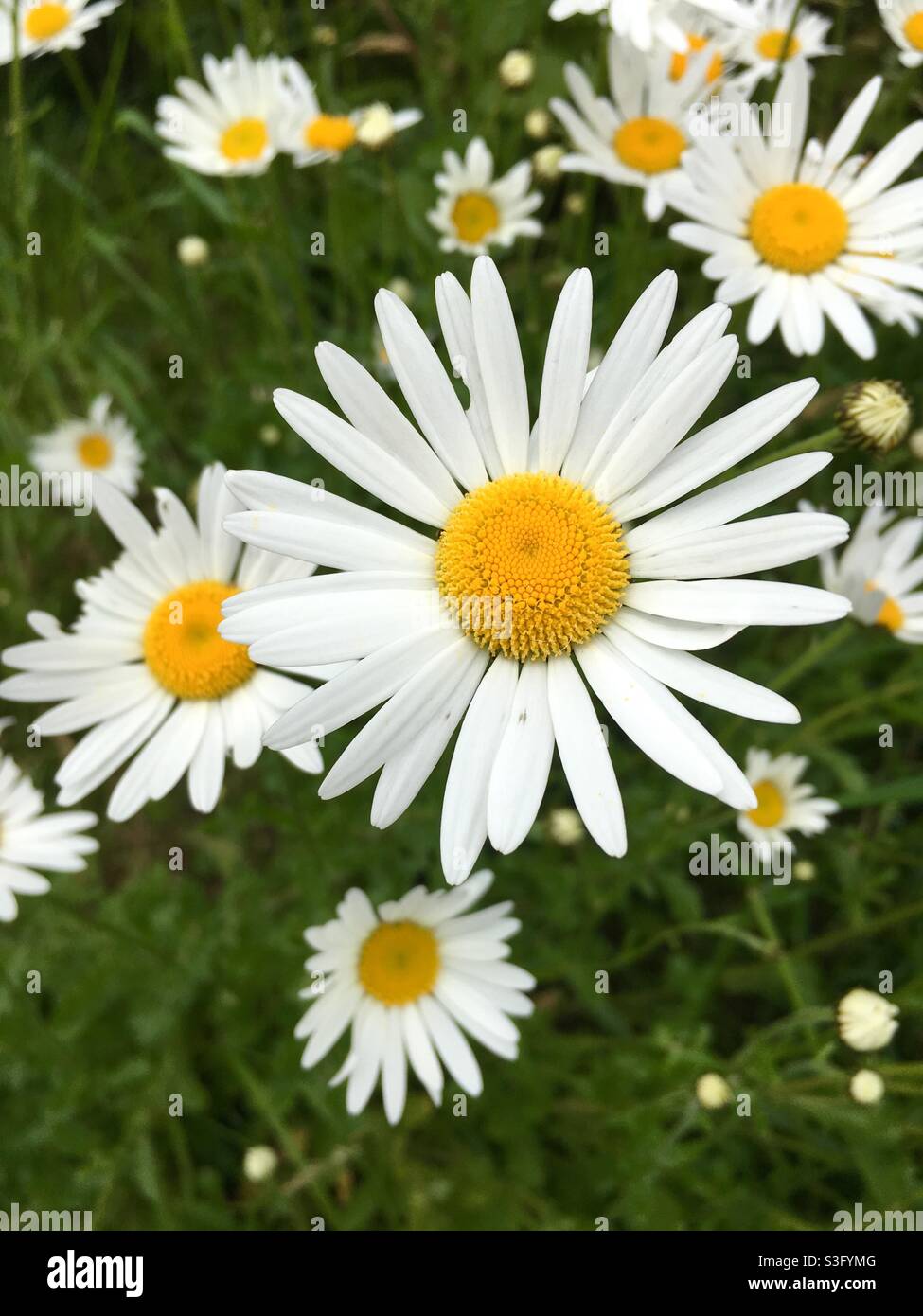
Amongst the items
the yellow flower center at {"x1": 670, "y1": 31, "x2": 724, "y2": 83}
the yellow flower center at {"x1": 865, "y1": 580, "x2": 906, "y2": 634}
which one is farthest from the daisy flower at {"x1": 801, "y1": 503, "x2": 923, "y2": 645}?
the yellow flower center at {"x1": 670, "y1": 31, "x2": 724, "y2": 83}

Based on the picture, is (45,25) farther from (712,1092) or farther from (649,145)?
(712,1092)

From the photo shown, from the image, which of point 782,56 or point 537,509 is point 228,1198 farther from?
point 782,56

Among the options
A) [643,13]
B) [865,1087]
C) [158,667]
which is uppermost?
[643,13]

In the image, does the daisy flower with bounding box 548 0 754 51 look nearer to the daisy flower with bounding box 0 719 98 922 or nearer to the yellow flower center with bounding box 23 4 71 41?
the yellow flower center with bounding box 23 4 71 41

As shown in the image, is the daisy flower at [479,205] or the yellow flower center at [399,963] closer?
the yellow flower center at [399,963]

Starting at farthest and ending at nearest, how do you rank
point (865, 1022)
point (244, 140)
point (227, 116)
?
1. point (227, 116)
2. point (244, 140)
3. point (865, 1022)

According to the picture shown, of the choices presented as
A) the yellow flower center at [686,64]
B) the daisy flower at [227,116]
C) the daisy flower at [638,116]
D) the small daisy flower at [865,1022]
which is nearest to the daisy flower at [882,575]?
the small daisy flower at [865,1022]

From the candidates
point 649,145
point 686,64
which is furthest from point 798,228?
point 686,64
